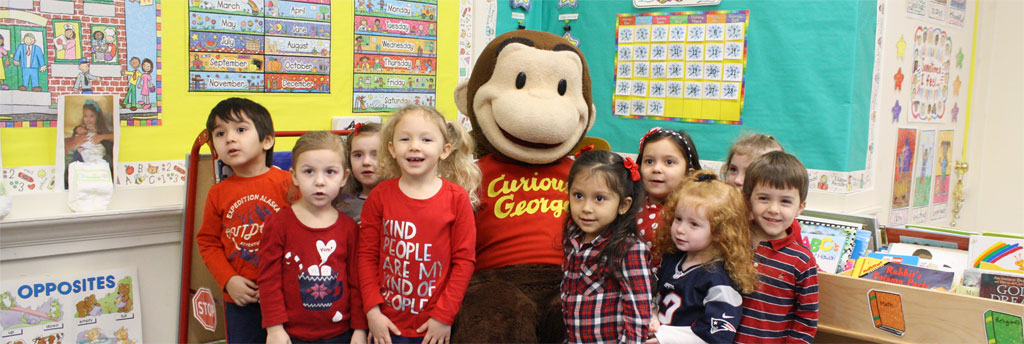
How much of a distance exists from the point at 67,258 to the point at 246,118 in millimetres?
938

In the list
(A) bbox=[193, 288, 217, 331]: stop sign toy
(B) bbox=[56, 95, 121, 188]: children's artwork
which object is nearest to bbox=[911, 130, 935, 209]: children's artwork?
(A) bbox=[193, 288, 217, 331]: stop sign toy

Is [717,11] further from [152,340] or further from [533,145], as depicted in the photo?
[152,340]

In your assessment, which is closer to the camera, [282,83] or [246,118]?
[246,118]

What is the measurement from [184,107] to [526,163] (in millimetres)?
1424

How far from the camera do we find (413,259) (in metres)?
2.09

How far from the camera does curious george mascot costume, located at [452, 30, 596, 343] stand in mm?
2287

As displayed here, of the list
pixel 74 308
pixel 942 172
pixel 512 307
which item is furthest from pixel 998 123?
pixel 74 308

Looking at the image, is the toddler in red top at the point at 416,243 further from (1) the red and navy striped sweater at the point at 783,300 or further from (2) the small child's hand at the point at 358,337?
(1) the red and navy striped sweater at the point at 783,300

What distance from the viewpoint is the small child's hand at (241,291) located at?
90.0 inches

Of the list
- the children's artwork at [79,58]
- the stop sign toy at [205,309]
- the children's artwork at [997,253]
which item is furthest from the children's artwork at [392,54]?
the children's artwork at [997,253]

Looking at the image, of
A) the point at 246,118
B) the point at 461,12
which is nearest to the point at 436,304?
the point at 246,118

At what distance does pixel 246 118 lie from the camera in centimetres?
237

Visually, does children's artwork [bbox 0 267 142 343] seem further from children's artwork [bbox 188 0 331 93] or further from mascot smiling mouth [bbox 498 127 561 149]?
mascot smiling mouth [bbox 498 127 561 149]

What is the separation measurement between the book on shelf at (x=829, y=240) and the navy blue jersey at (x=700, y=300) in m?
0.60
